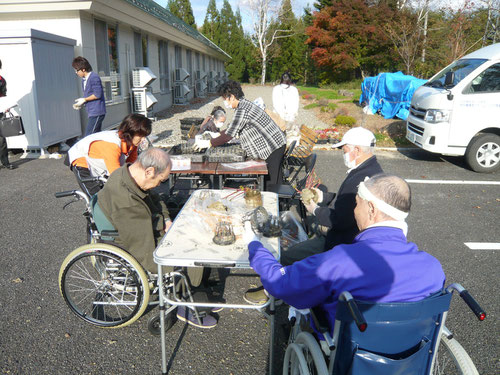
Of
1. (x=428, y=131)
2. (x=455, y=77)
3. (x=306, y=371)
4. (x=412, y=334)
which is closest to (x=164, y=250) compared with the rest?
(x=306, y=371)

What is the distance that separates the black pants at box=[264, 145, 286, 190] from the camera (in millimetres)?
5113

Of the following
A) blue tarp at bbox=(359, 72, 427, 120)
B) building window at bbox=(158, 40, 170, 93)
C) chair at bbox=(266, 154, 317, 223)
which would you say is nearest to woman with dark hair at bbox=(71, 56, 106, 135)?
chair at bbox=(266, 154, 317, 223)

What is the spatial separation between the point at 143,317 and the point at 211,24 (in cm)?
5351

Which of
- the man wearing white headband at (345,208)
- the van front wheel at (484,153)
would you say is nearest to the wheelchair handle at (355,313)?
the man wearing white headband at (345,208)

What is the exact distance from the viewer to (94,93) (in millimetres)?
7250

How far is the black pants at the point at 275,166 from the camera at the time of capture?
201 inches

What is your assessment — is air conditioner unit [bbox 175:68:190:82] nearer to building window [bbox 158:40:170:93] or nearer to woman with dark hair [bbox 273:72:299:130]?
building window [bbox 158:40:170:93]

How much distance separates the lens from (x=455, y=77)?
27.4ft

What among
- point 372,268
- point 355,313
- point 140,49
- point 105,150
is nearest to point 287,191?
point 105,150

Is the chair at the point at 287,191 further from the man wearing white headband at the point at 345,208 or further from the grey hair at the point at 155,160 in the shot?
the grey hair at the point at 155,160

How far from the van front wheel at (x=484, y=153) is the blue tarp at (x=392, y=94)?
682 centimetres

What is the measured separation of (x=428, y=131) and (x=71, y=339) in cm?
754

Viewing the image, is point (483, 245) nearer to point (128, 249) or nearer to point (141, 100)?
point (128, 249)

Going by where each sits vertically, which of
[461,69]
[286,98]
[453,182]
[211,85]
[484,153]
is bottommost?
[453,182]
